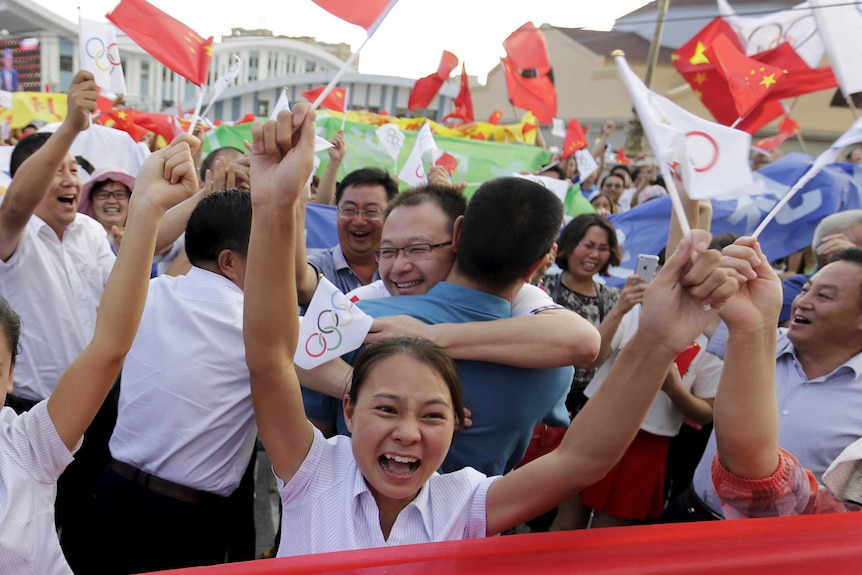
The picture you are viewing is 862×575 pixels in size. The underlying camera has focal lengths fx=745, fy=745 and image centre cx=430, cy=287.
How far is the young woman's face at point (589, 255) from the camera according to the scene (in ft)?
11.7

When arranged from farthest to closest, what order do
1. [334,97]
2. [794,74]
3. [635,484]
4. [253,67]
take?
1. [253,67]
2. [334,97]
3. [794,74]
4. [635,484]

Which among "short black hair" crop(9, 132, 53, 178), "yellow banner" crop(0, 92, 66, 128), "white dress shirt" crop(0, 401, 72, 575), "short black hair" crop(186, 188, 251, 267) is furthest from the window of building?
"white dress shirt" crop(0, 401, 72, 575)

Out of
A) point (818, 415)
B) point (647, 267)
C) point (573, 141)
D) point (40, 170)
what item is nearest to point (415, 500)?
point (818, 415)

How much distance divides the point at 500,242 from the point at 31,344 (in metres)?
1.72

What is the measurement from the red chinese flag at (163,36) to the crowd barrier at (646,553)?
2.58 meters

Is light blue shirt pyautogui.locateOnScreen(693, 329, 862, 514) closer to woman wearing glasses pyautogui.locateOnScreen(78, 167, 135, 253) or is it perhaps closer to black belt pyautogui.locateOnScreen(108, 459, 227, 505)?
black belt pyautogui.locateOnScreen(108, 459, 227, 505)

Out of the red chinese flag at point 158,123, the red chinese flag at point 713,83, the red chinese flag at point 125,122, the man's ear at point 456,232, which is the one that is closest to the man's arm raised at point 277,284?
the man's ear at point 456,232

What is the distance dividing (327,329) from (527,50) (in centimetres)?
641

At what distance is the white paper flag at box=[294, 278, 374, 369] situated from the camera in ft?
5.65

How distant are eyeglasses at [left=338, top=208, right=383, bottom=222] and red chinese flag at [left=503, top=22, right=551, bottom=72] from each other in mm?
4955

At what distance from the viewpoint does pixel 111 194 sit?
378cm

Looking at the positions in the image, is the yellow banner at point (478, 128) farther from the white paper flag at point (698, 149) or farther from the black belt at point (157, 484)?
the white paper flag at point (698, 149)

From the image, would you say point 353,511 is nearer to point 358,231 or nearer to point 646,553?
point 646,553

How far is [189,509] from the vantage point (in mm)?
2137
